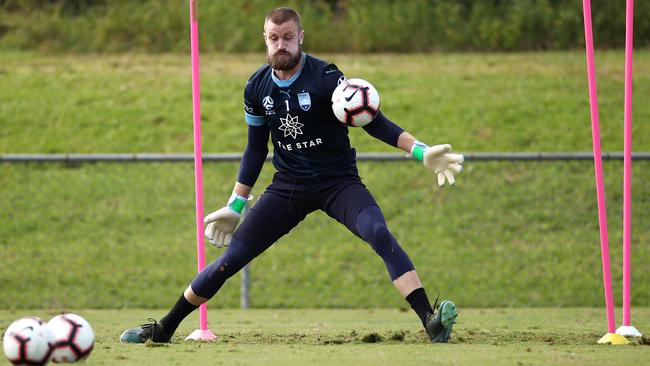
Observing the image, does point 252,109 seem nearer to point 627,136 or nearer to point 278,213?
point 278,213

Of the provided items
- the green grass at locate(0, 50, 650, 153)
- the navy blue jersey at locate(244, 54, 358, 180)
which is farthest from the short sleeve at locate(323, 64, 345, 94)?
the green grass at locate(0, 50, 650, 153)

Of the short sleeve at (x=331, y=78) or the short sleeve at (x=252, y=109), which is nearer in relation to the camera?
the short sleeve at (x=331, y=78)

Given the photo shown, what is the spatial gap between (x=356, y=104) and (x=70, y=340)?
8.06 ft

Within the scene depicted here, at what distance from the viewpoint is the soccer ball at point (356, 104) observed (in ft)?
24.6

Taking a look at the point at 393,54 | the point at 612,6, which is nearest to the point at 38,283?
the point at 393,54

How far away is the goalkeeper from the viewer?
7654 mm

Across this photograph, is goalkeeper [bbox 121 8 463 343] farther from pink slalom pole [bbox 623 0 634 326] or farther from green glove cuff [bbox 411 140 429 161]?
pink slalom pole [bbox 623 0 634 326]

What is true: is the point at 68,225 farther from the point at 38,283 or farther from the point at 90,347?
the point at 90,347

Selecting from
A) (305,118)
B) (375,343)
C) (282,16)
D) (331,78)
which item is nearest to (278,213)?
(305,118)

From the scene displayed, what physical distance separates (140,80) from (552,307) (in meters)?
10.0

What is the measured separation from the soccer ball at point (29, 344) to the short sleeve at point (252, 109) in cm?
245

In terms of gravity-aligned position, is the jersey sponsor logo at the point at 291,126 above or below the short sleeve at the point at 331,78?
below

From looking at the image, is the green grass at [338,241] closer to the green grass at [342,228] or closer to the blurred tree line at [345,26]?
the green grass at [342,228]

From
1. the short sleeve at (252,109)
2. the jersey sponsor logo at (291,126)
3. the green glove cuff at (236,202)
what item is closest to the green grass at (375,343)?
the green glove cuff at (236,202)
